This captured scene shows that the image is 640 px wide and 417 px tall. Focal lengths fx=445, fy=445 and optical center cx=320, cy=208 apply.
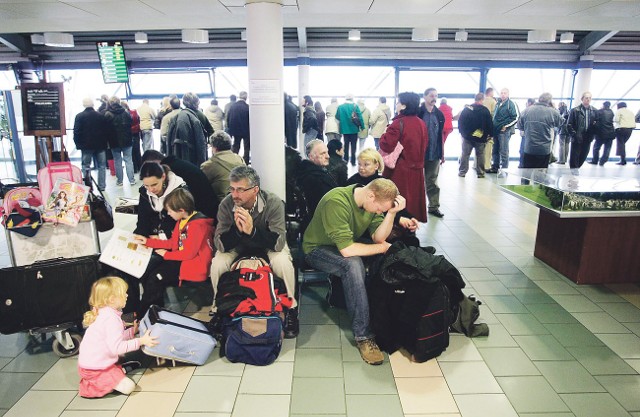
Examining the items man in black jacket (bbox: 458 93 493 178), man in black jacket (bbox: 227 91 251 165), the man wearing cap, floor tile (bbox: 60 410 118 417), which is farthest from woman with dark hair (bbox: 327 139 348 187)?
man in black jacket (bbox: 458 93 493 178)

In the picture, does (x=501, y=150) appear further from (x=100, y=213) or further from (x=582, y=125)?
(x=100, y=213)

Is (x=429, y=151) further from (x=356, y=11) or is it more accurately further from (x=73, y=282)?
(x=73, y=282)

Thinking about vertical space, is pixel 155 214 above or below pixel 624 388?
above

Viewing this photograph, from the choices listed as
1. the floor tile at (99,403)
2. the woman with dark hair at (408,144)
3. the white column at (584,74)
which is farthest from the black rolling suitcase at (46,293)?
the white column at (584,74)

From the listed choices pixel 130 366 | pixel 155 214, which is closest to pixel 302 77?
pixel 155 214

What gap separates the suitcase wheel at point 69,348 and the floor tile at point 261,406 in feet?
4.28

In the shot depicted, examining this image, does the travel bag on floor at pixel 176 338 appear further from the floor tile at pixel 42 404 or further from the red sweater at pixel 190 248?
the floor tile at pixel 42 404

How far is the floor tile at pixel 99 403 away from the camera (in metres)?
2.57

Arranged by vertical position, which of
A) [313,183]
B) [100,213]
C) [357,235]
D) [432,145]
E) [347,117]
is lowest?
[357,235]

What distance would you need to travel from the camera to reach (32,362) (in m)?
3.02

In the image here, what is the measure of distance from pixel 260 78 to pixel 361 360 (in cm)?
245

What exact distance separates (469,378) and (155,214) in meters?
2.61

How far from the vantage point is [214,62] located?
39.8 feet

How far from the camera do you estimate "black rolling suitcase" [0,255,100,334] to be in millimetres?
2965
